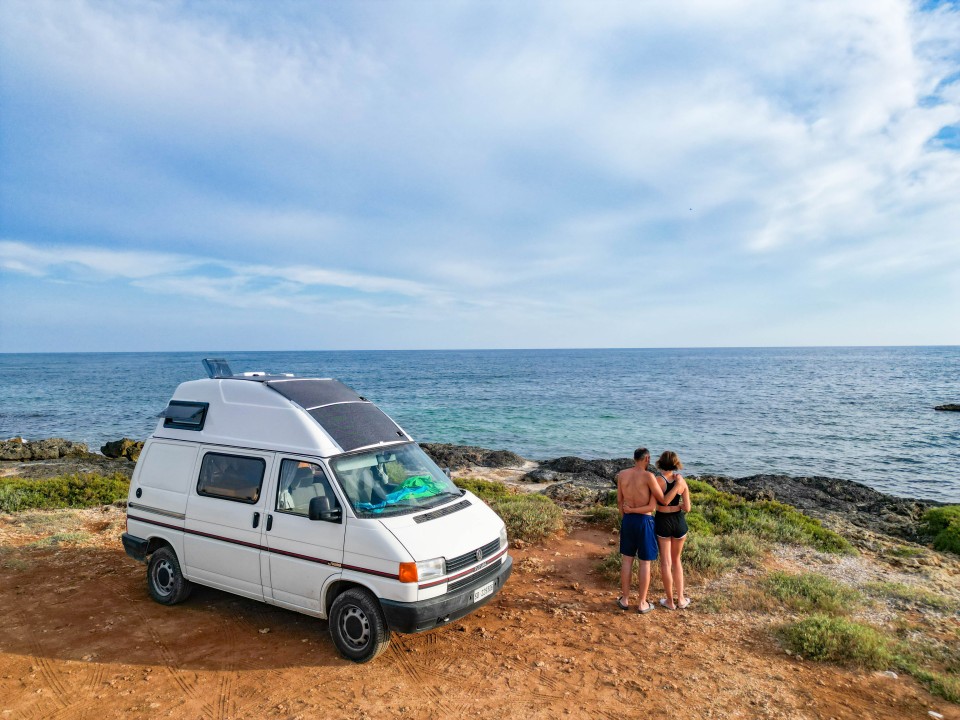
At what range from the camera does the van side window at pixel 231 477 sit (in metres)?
6.60

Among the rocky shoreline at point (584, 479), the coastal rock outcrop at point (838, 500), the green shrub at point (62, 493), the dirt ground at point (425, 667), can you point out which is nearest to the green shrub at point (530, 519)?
the dirt ground at point (425, 667)

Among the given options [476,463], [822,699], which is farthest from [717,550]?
[476,463]

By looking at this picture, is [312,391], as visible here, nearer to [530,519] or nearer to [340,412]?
[340,412]

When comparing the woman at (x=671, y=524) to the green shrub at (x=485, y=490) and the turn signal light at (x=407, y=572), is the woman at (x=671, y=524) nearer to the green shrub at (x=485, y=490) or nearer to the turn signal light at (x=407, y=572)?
the turn signal light at (x=407, y=572)

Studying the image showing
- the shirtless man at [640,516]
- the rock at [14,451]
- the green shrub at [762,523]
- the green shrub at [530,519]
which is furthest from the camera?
the rock at [14,451]

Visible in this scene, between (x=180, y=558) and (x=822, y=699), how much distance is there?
24.0 ft

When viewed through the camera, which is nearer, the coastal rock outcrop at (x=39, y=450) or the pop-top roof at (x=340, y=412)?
the pop-top roof at (x=340, y=412)

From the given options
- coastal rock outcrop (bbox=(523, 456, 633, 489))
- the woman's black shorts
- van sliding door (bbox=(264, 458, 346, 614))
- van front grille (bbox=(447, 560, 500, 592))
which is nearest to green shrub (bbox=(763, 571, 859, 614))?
the woman's black shorts

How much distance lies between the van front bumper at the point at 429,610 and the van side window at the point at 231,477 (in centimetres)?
214

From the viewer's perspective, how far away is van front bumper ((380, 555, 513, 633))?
552 centimetres

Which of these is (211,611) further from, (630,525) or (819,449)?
(819,449)

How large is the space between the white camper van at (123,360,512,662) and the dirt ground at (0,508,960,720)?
1.65 feet

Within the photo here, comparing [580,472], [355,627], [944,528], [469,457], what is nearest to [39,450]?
[469,457]

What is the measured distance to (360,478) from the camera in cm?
634
